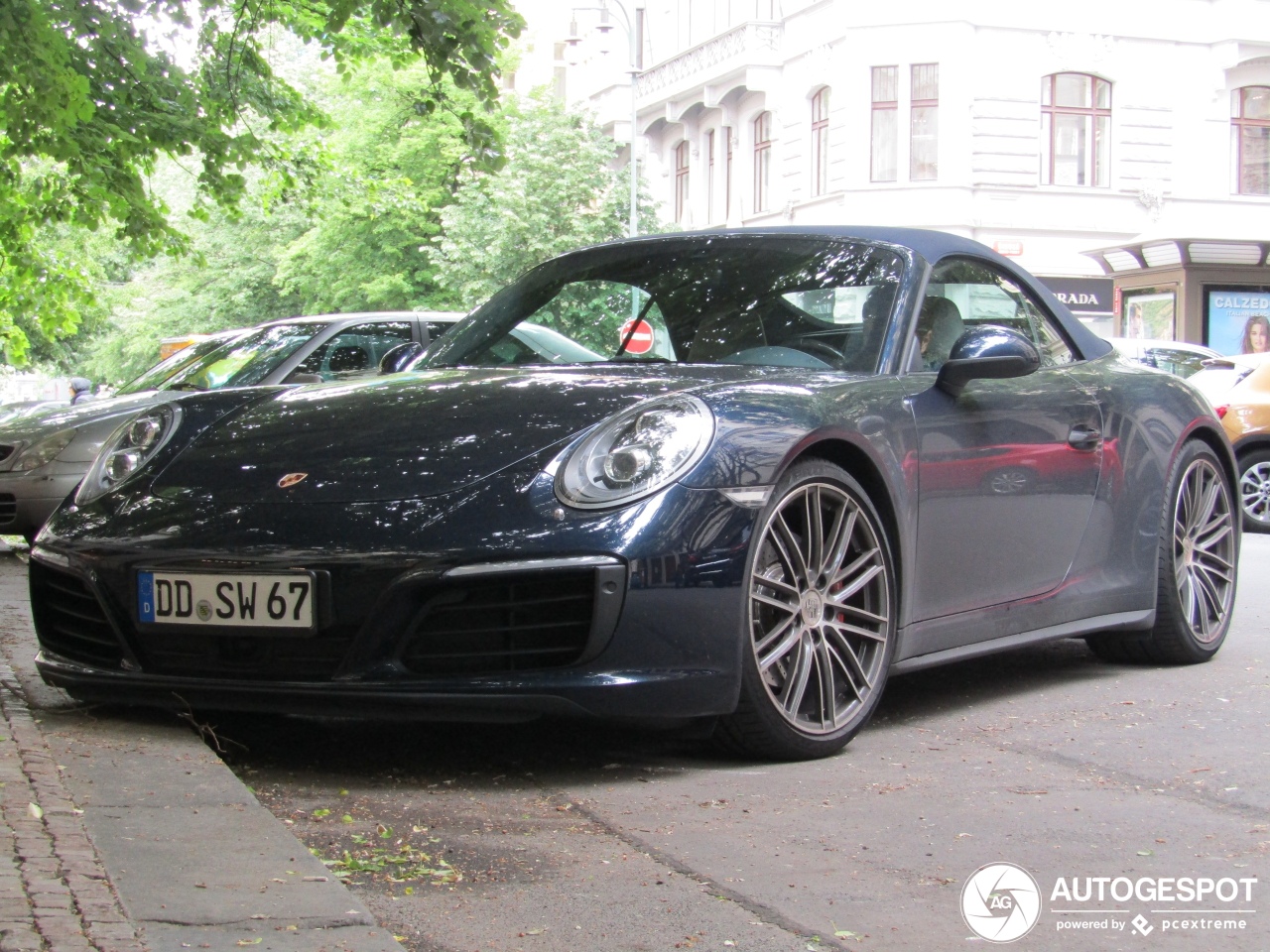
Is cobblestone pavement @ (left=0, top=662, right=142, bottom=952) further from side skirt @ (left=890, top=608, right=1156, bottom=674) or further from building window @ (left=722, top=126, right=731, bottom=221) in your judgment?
building window @ (left=722, top=126, right=731, bottom=221)

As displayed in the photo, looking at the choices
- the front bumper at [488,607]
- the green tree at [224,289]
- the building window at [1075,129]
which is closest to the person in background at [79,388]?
the front bumper at [488,607]

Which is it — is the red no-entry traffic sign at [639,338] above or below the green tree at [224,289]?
below

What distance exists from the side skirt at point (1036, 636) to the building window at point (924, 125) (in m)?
29.9

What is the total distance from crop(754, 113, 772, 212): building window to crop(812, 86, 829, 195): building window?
2.43 m

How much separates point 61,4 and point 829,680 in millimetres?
8517

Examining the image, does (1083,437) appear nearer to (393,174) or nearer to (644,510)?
(644,510)

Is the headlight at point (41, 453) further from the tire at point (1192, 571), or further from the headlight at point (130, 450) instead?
the tire at point (1192, 571)

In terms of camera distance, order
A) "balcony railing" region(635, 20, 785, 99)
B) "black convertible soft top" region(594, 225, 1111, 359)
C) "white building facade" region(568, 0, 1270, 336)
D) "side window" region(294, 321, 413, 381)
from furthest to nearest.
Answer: "balcony railing" region(635, 20, 785, 99) → "white building facade" region(568, 0, 1270, 336) → "side window" region(294, 321, 413, 381) → "black convertible soft top" region(594, 225, 1111, 359)

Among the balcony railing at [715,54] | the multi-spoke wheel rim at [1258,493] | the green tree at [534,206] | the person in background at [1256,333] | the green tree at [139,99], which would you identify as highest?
the balcony railing at [715,54]

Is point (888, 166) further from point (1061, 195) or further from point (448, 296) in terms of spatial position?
point (448, 296)

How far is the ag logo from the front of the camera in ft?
9.52

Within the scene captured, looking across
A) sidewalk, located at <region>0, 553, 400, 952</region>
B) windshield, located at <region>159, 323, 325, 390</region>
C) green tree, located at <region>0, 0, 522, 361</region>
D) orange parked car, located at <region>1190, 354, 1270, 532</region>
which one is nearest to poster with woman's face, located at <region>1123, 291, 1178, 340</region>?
orange parked car, located at <region>1190, 354, 1270, 532</region>

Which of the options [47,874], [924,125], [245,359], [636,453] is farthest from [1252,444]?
[924,125]

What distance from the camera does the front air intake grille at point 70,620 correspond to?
418 cm
